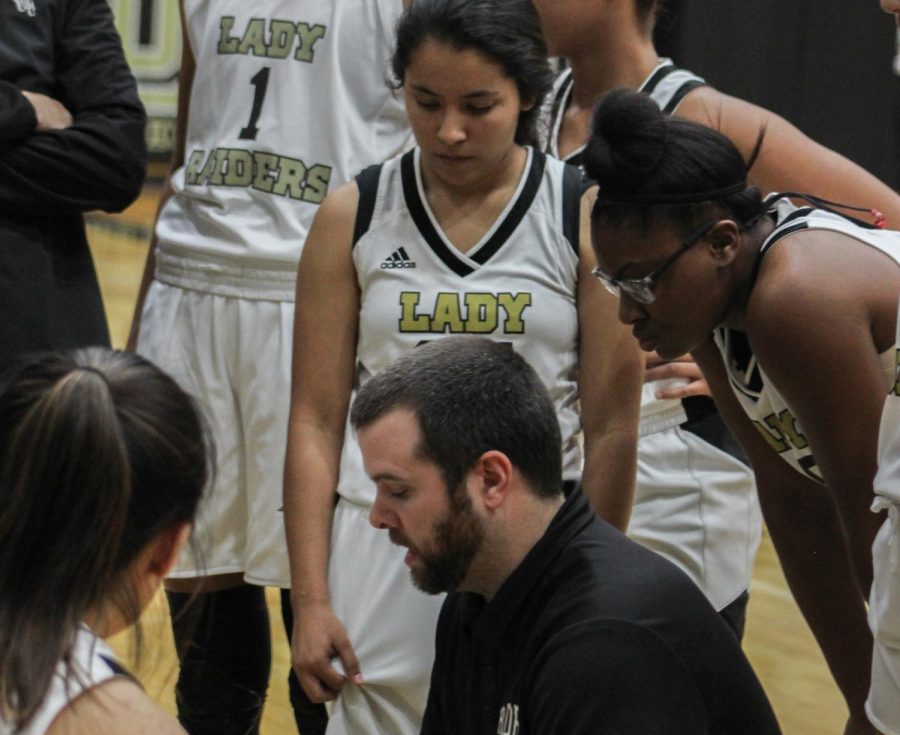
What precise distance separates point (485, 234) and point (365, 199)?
224 mm

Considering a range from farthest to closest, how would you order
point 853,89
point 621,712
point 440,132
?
point 853,89, point 440,132, point 621,712

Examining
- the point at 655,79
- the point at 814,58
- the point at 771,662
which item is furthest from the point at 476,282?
the point at 814,58

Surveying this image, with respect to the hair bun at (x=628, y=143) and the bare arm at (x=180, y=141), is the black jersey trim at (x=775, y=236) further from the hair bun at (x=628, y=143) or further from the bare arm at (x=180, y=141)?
the bare arm at (x=180, y=141)

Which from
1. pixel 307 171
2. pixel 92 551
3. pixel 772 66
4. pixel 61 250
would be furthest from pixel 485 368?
pixel 772 66

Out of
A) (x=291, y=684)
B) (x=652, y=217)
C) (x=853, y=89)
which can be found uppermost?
(x=652, y=217)

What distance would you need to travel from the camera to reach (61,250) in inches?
128

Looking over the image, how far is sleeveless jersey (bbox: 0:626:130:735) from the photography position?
157 cm

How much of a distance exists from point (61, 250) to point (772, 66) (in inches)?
158

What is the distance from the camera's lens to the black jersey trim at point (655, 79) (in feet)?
9.87

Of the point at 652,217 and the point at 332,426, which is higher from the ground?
the point at 652,217

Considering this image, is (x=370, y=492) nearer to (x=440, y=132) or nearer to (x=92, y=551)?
(x=440, y=132)

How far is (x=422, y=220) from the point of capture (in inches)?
104

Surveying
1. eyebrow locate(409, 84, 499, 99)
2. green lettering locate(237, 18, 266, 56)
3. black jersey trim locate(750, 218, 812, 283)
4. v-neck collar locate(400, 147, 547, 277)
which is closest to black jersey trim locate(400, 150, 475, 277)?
v-neck collar locate(400, 147, 547, 277)

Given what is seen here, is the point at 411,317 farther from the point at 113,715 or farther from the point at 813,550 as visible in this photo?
the point at 113,715
